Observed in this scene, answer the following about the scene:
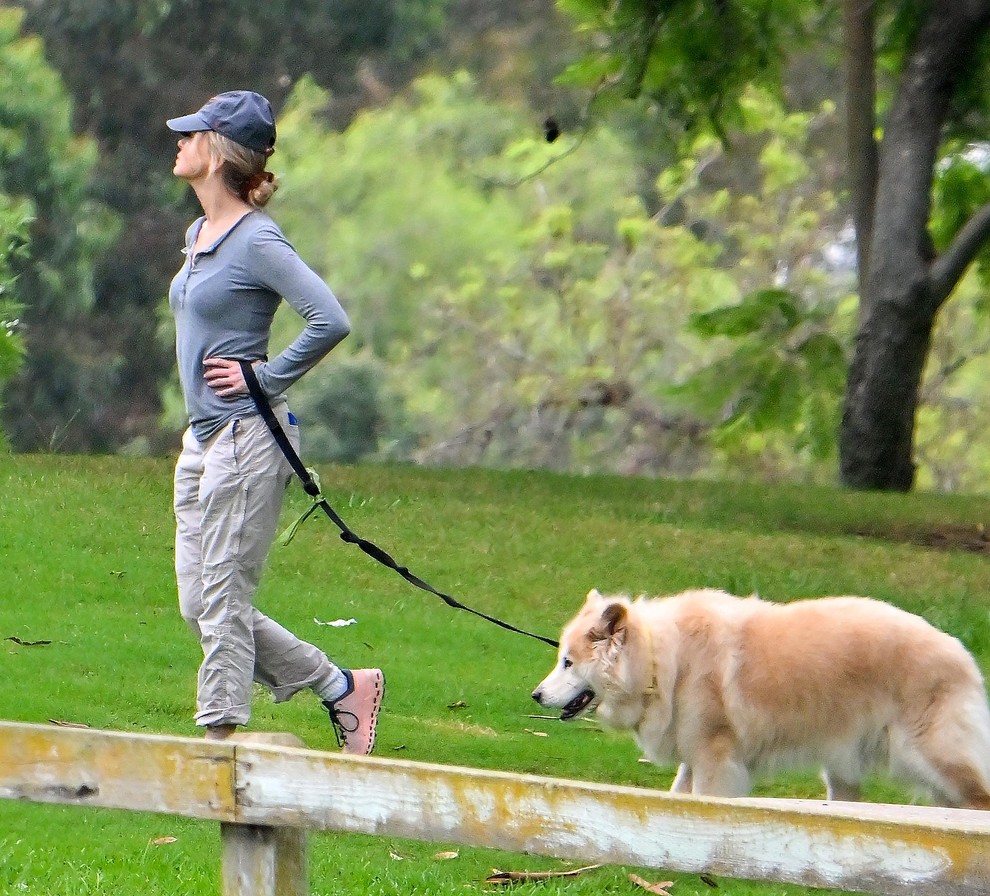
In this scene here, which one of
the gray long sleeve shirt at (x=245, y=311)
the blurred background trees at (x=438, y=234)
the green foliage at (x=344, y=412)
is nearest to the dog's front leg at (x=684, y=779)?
the gray long sleeve shirt at (x=245, y=311)

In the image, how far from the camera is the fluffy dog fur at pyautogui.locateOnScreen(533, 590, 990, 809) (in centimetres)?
580

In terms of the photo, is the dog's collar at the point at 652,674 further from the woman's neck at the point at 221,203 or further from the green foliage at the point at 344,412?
the green foliage at the point at 344,412

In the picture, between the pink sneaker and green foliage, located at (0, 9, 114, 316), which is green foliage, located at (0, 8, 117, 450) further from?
the pink sneaker

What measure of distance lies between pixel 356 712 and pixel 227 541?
4.31 feet

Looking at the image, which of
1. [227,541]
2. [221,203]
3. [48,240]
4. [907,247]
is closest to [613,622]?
[227,541]

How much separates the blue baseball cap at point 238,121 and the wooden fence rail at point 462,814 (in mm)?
2623

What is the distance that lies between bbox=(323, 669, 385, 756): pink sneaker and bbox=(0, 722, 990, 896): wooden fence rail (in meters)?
2.88

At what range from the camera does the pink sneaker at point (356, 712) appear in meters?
6.29

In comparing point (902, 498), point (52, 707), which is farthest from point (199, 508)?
point (902, 498)

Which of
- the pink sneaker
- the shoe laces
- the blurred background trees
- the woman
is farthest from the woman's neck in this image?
the blurred background trees

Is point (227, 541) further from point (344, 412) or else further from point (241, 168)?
point (344, 412)

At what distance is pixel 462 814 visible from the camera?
3133 millimetres

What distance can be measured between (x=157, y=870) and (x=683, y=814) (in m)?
2.90

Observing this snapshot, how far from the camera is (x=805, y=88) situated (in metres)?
33.5
